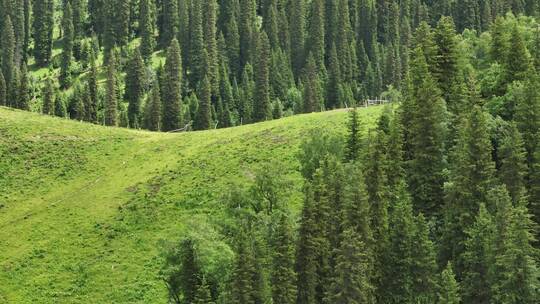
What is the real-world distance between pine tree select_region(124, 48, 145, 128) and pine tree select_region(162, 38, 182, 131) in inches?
294

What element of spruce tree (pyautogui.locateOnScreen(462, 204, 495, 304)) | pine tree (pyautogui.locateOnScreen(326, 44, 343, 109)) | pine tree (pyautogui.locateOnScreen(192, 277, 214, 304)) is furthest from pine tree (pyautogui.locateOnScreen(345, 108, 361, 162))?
pine tree (pyautogui.locateOnScreen(326, 44, 343, 109))

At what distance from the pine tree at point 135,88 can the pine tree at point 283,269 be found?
111997mm

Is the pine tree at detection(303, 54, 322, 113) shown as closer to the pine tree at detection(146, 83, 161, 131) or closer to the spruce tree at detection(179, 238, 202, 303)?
the pine tree at detection(146, 83, 161, 131)

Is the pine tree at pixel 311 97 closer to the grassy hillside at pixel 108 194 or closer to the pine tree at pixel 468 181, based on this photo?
the grassy hillside at pixel 108 194

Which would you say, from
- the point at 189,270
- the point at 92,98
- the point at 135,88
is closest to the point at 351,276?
the point at 189,270

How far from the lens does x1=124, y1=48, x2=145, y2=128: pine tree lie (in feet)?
610

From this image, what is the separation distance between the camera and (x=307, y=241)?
7469 centimetres

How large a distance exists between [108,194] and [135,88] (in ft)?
242

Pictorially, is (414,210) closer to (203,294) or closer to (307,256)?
(307,256)

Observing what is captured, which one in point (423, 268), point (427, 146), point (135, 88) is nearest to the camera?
point (423, 268)

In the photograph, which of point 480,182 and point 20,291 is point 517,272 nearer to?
point 480,182

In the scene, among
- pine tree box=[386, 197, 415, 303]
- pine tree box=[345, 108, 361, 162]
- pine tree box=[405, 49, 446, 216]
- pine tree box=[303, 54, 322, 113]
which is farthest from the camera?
pine tree box=[303, 54, 322, 113]

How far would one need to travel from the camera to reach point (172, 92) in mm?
174000

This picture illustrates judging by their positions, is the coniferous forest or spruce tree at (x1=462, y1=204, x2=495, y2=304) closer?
spruce tree at (x1=462, y1=204, x2=495, y2=304)
